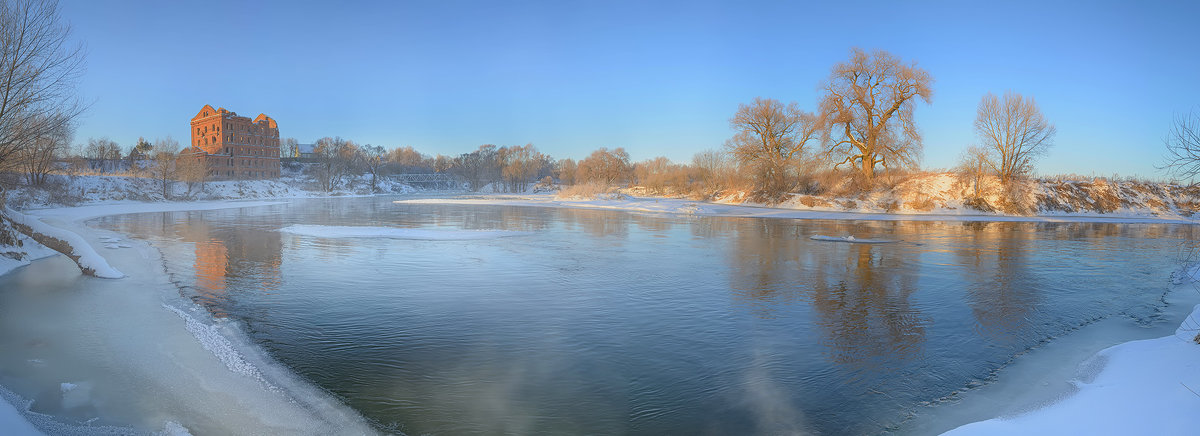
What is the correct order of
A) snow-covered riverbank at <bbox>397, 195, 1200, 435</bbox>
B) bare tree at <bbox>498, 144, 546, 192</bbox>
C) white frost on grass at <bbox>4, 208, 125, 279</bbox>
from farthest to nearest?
1. bare tree at <bbox>498, 144, 546, 192</bbox>
2. white frost on grass at <bbox>4, 208, 125, 279</bbox>
3. snow-covered riverbank at <bbox>397, 195, 1200, 435</bbox>

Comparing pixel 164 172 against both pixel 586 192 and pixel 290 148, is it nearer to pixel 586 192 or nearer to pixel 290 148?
pixel 586 192

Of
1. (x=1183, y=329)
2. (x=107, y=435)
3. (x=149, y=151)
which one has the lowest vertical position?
(x=107, y=435)

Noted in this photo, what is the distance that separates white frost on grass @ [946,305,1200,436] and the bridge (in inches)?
4545

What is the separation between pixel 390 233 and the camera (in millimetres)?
18266

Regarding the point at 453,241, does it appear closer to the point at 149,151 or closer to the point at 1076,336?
the point at 1076,336

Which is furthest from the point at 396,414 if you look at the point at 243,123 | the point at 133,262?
the point at 243,123

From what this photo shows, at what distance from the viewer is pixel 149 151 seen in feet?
309

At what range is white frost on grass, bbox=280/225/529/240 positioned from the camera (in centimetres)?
1733

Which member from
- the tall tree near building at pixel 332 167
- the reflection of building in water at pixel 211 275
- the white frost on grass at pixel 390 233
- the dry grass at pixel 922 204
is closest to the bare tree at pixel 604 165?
the tall tree near building at pixel 332 167

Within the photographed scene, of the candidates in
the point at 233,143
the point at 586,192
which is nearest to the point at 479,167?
the point at 233,143

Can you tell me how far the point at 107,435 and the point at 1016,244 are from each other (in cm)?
2072

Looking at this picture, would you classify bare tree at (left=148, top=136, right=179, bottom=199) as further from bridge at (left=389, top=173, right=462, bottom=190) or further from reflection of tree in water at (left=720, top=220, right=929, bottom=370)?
bridge at (left=389, top=173, right=462, bottom=190)

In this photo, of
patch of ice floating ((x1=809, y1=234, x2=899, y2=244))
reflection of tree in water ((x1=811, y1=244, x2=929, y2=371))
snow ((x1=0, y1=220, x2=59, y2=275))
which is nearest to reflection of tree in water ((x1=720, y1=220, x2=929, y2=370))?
reflection of tree in water ((x1=811, y1=244, x2=929, y2=371))

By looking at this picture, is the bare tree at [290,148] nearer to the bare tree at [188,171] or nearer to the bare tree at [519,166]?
the bare tree at [519,166]
